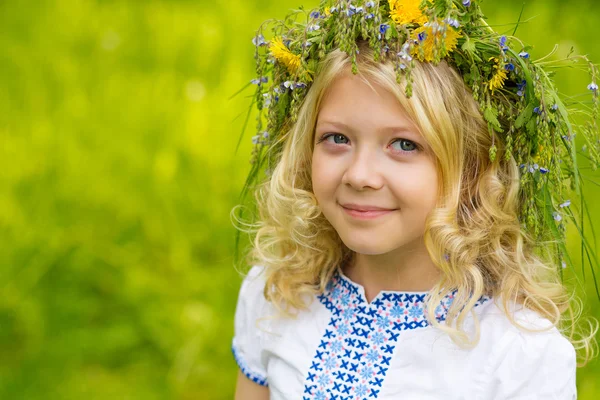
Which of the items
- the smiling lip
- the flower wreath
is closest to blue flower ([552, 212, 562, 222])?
the flower wreath

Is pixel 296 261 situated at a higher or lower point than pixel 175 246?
higher

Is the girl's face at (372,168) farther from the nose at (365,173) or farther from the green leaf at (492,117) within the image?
the green leaf at (492,117)

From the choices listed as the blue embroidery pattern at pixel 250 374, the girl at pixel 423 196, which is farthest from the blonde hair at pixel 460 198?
the blue embroidery pattern at pixel 250 374

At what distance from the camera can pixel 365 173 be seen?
1429 millimetres

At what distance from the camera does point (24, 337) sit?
2904 mm

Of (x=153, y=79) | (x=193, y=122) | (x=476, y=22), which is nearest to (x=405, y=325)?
(x=476, y=22)

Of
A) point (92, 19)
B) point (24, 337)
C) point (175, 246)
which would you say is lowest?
point (24, 337)

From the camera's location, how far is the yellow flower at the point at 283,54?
5.08 ft

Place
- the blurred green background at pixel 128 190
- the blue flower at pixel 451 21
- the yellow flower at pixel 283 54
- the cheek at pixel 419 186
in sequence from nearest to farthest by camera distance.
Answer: the blue flower at pixel 451 21 → the cheek at pixel 419 186 → the yellow flower at pixel 283 54 → the blurred green background at pixel 128 190

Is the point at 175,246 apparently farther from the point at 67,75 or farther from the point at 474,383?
the point at 474,383

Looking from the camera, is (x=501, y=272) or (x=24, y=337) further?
(x=24, y=337)

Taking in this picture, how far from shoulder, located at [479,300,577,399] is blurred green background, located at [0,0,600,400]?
1109 mm

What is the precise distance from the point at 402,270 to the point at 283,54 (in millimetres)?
501

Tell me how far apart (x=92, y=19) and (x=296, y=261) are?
8.77 ft
